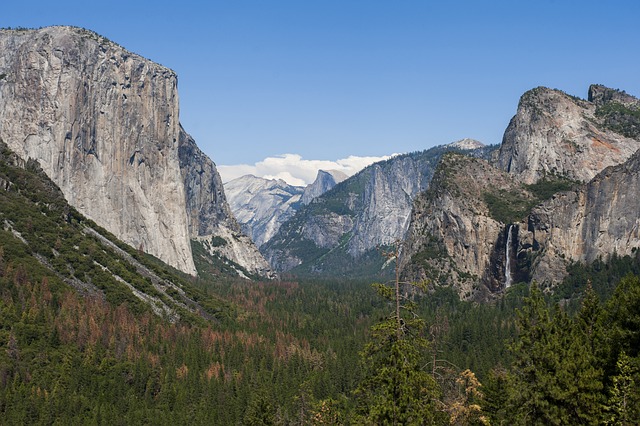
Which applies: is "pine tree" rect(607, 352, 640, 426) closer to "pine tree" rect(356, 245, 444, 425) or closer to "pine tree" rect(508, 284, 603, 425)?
"pine tree" rect(508, 284, 603, 425)

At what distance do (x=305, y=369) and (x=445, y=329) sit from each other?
184ft

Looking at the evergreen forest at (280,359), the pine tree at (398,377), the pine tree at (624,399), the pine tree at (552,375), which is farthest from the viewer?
the pine tree at (552,375)

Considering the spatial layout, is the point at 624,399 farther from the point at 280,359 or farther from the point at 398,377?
the point at 280,359

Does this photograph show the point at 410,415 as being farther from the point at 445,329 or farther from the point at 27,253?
the point at 27,253

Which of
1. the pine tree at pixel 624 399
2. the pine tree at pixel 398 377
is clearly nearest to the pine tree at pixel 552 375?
the pine tree at pixel 624 399

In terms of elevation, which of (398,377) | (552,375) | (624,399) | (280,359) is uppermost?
(398,377)

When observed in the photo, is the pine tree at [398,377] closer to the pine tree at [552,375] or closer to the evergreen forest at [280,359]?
the evergreen forest at [280,359]

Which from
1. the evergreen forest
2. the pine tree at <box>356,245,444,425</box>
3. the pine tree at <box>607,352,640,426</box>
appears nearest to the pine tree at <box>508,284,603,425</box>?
the evergreen forest

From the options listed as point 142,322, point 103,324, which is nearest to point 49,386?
point 103,324

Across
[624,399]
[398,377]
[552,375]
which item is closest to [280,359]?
[552,375]

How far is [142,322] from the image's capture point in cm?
17038

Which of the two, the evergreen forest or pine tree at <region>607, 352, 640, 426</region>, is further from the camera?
the evergreen forest

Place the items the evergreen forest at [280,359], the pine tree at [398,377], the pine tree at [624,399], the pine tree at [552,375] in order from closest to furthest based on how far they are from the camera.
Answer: the pine tree at [398,377]
the pine tree at [624,399]
the evergreen forest at [280,359]
the pine tree at [552,375]

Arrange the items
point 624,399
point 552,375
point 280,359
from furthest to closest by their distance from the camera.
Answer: point 280,359 → point 552,375 → point 624,399
